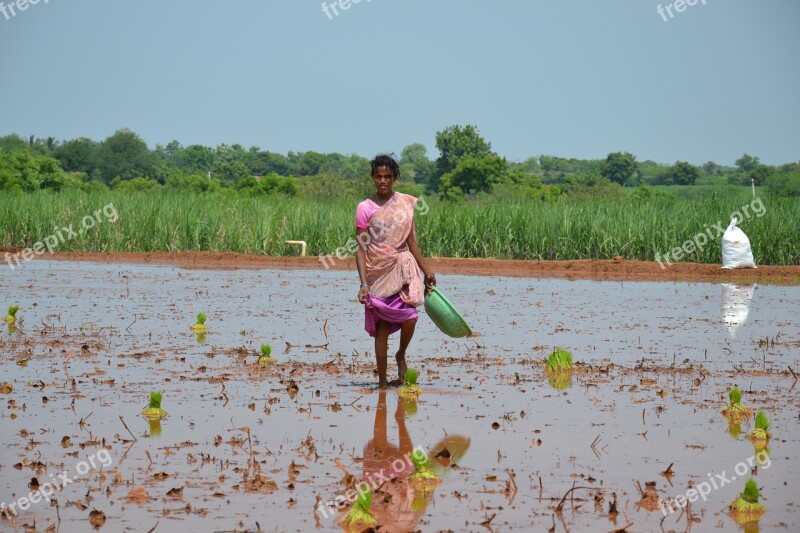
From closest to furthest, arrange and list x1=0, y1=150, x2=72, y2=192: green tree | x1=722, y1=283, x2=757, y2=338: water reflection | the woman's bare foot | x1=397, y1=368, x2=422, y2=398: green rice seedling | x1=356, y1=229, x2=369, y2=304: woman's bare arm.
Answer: x1=397, y1=368, x2=422, y2=398: green rice seedling < x1=356, y1=229, x2=369, y2=304: woman's bare arm < the woman's bare foot < x1=722, y1=283, x2=757, y2=338: water reflection < x1=0, y1=150, x2=72, y2=192: green tree

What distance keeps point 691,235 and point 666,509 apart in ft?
62.0

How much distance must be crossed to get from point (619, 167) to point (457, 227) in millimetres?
60232

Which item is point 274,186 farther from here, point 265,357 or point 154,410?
point 154,410

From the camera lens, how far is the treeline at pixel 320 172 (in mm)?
46375

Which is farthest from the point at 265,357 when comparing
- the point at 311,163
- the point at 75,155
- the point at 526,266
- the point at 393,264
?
the point at 311,163

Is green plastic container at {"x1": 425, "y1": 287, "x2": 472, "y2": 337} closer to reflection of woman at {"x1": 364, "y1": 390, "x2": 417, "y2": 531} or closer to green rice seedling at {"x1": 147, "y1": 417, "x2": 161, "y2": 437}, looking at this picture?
reflection of woman at {"x1": 364, "y1": 390, "x2": 417, "y2": 531}

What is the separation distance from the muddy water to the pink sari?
64 centimetres

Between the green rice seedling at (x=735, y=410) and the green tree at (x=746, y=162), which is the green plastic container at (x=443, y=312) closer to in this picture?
the green rice seedling at (x=735, y=410)

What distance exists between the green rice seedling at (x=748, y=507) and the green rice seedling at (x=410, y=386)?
314 centimetres

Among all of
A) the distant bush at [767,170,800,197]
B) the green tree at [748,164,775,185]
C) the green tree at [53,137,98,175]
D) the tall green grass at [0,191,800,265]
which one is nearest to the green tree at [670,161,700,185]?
the green tree at [748,164,775,185]

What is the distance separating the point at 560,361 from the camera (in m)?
8.94

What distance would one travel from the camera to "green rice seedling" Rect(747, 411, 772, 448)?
6.53m

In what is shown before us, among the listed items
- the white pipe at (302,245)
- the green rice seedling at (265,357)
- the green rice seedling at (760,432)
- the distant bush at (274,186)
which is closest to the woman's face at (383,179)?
the green rice seedling at (265,357)

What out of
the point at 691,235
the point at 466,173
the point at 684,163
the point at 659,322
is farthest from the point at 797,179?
the point at 659,322
